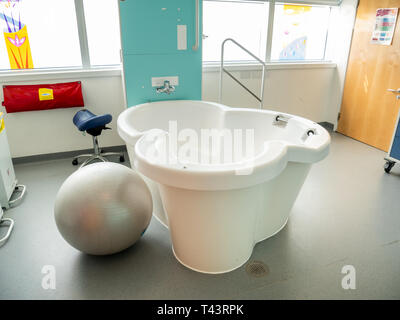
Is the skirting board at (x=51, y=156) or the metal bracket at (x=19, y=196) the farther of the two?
the skirting board at (x=51, y=156)

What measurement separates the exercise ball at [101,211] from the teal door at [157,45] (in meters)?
1.19

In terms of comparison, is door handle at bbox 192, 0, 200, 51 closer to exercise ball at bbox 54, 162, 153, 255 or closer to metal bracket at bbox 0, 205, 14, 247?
exercise ball at bbox 54, 162, 153, 255

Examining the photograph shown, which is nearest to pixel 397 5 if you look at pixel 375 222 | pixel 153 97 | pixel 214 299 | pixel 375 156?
pixel 375 156

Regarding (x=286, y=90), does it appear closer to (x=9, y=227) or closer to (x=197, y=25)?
(x=197, y=25)

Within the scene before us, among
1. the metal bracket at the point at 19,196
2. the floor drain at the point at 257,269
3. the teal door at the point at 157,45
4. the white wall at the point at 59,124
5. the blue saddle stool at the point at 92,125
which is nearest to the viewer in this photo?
the floor drain at the point at 257,269

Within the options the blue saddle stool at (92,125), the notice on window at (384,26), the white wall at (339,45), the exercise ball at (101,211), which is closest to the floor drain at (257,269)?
the exercise ball at (101,211)

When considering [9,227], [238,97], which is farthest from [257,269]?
[238,97]

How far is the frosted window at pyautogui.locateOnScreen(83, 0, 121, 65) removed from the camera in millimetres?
3037

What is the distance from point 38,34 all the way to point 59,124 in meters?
0.90

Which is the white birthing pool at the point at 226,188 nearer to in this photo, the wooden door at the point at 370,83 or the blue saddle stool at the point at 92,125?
→ the blue saddle stool at the point at 92,125

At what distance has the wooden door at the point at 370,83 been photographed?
10.7 feet

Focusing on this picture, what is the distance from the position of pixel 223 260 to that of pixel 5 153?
187 centimetres

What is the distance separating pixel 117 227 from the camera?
5.42 feet

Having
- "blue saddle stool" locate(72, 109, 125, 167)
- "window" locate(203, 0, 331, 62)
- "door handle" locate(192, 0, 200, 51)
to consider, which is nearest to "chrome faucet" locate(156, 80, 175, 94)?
"door handle" locate(192, 0, 200, 51)
